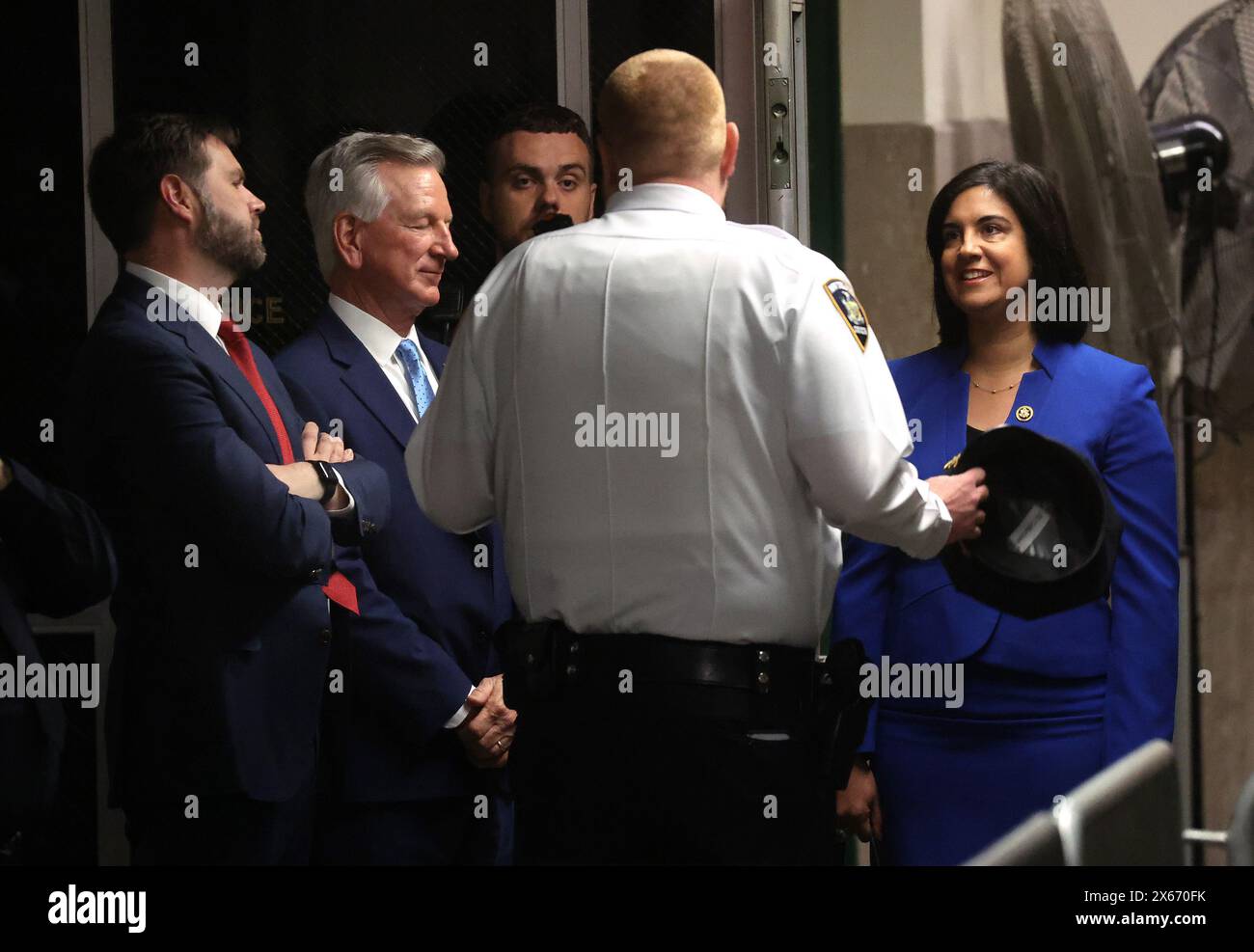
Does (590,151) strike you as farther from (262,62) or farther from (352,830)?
(352,830)

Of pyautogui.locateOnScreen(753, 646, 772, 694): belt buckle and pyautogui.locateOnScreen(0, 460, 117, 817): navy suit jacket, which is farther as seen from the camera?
pyautogui.locateOnScreen(0, 460, 117, 817): navy suit jacket

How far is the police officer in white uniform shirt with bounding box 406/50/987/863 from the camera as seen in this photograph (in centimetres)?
229

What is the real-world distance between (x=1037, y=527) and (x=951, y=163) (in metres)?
1.08

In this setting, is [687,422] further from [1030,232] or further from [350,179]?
[350,179]

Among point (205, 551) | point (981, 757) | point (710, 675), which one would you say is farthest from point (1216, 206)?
point (205, 551)

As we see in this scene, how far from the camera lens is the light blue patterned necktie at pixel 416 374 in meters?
2.96

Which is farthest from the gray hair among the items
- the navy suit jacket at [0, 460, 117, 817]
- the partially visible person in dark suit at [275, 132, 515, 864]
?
the navy suit jacket at [0, 460, 117, 817]

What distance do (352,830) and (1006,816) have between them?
4.01 feet

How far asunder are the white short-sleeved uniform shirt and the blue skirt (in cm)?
51

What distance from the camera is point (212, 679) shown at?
2.75 meters

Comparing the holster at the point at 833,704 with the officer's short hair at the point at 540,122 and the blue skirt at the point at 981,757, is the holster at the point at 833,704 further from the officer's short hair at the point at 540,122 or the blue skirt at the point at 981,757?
the officer's short hair at the point at 540,122

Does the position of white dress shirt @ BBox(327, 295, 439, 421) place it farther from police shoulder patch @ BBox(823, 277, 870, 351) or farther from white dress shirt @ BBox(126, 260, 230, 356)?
police shoulder patch @ BBox(823, 277, 870, 351)

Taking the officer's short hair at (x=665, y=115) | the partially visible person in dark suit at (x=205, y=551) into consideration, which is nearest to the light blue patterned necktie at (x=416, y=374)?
the partially visible person in dark suit at (x=205, y=551)
